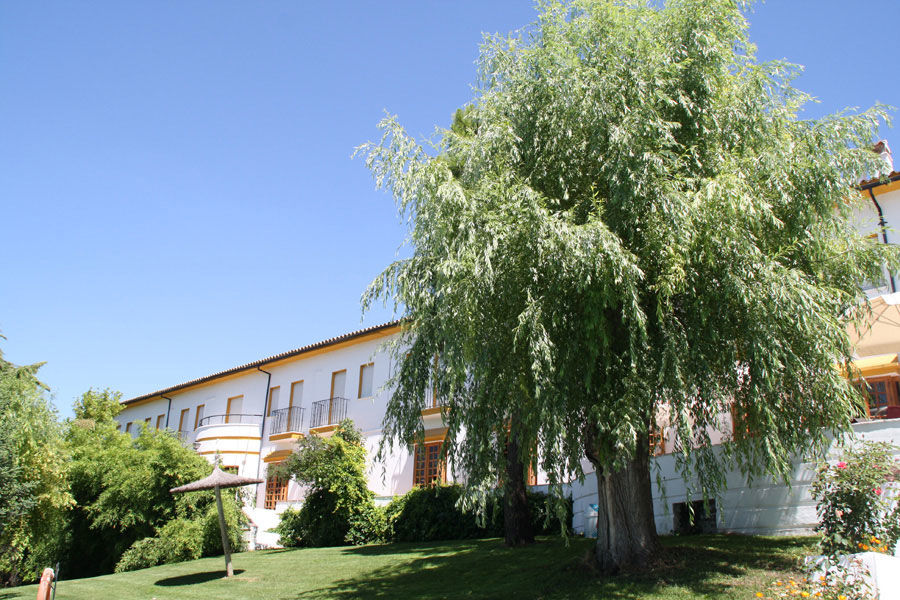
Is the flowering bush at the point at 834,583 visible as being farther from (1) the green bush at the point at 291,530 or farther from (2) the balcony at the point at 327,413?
(2) the balcony at the point at 327,413

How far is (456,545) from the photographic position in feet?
53.1

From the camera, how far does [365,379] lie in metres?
24.8

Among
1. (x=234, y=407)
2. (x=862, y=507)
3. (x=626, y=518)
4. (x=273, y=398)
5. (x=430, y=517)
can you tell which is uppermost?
(x=273, y=398)

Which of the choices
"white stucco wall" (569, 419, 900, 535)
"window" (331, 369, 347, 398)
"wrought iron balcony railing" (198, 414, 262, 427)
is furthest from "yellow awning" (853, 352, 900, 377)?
"wrought iron balcony railing" (198, 414, 262, 427)

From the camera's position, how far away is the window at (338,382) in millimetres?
25703

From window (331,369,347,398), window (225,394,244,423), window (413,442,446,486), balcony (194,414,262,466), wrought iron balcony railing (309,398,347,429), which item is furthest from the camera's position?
window (225,394,244,423)

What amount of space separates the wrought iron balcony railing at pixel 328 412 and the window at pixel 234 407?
5540 millimetres

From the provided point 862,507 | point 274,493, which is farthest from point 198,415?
point 862,507

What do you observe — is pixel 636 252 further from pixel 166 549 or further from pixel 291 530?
pixel 166 549

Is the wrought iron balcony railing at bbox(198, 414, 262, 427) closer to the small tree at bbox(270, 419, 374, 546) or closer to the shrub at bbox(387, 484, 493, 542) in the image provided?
the small tree at bbox(270, 419, 374, 546)

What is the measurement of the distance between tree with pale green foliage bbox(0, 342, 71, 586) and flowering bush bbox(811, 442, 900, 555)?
13.5 m

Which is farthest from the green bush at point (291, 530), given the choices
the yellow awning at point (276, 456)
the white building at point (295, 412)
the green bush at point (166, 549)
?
the yellow awning at point (276, 456)

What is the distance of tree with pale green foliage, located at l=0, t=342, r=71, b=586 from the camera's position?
41.3 feet

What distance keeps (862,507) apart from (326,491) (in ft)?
49.0
